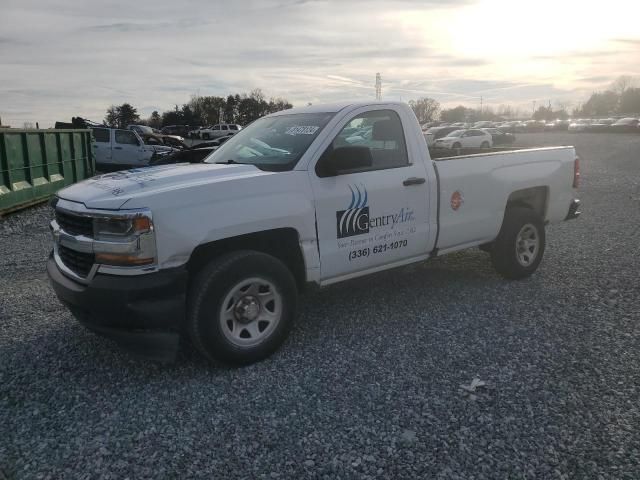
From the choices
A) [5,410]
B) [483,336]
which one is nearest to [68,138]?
[5,410]

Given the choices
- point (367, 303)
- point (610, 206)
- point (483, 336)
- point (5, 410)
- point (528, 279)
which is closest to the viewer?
point (5, 410)

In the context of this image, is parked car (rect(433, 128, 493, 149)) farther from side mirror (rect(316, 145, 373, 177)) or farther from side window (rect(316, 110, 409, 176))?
side mirror (rect(316, 145, 373, 177))

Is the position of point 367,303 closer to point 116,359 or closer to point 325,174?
point 325,174

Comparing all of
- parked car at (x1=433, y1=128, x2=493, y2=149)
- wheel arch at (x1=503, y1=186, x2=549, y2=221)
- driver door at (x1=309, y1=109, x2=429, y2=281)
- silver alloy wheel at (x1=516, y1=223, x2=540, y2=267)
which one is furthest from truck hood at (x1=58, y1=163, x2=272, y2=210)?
parked car at (x1=433, y1=128, x2=493, y2=149)

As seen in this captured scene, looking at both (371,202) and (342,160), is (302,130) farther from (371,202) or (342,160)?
(371,202)

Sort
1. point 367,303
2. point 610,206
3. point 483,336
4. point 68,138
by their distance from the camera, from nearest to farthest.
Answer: point 483,336 → point 367,303 → point 610,206 → point 68,138

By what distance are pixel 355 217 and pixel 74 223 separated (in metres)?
2.05

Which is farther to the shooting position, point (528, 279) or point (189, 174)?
point (528, 279)

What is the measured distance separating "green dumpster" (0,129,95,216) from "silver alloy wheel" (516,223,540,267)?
9.13 metres

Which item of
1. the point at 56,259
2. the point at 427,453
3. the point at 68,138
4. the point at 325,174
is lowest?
the point at 427,453

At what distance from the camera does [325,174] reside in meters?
4.01

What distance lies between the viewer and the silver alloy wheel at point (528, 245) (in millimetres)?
5691

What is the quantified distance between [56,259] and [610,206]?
11037 millimetres

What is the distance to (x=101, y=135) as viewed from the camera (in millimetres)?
19266
